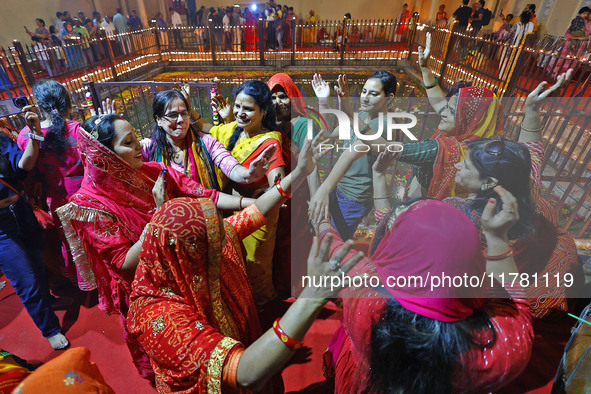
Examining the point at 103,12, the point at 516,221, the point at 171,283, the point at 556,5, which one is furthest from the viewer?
the point at 103,12

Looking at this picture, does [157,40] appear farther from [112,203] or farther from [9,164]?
[112,203]

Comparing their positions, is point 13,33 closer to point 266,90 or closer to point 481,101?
point 266,90

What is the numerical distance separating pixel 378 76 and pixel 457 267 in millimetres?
1587

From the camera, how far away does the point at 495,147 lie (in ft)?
4.50

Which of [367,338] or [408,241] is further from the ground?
[408,241]

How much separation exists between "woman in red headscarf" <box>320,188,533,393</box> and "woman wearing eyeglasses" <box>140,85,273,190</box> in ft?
3.73

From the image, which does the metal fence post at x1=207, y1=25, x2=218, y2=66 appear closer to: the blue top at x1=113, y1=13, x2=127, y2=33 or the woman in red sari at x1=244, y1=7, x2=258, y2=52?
the woman in red sari at x1=244, y1=7, x2=258, y2=52

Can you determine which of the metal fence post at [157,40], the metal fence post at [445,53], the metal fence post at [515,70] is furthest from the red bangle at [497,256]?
the metal fence post at [157,40]

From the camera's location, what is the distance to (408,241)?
36.6 inches

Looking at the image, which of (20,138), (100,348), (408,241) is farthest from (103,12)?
(408,241)

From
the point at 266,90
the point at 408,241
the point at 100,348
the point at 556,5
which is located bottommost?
the point at 100,348

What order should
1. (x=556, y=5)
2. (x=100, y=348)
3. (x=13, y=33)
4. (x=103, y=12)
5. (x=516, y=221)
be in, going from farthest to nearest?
(x=103, y=12) < (x=13, y=33) < (x=556, y=5) < (x=100, y=348) < (x=516, y=221)

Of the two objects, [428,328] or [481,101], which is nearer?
[428,328]

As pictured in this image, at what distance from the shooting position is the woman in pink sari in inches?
81.1
